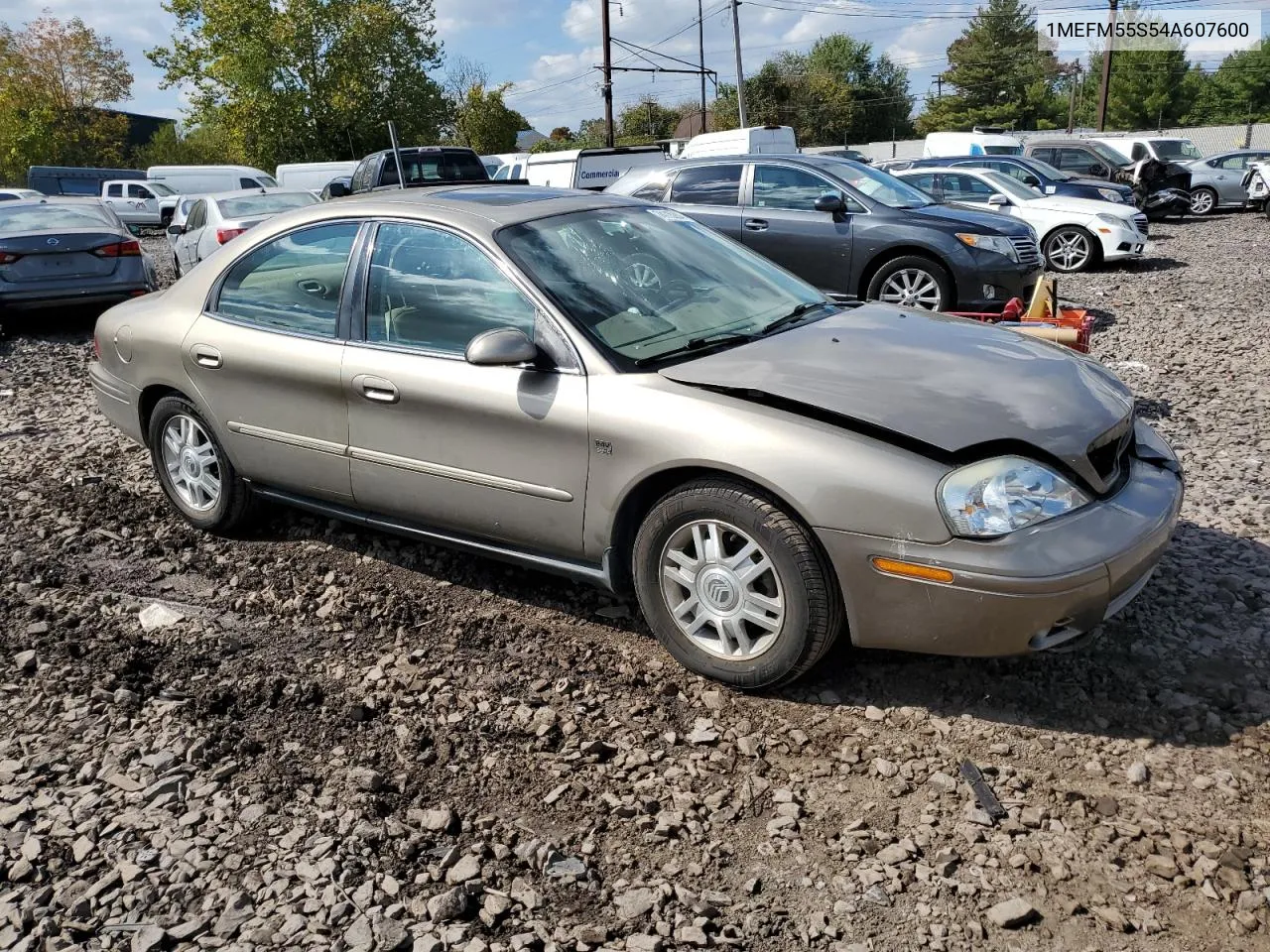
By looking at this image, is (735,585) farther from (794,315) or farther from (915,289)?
(915,289)

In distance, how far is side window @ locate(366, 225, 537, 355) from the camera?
3.70 m

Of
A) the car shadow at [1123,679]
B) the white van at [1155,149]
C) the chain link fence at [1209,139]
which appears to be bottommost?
the car shadow at [1123,679]

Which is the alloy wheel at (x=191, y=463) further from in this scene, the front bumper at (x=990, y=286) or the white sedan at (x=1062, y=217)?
the white sedan at (x=1062, y=217)

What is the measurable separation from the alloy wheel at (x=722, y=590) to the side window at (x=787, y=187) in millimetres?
6968

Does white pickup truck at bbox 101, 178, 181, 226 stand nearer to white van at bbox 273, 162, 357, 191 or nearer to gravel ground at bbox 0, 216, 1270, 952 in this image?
white van at bbox 273, 162, 357, 191

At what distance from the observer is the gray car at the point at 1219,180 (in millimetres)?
22312

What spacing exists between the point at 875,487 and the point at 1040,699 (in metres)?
0.97

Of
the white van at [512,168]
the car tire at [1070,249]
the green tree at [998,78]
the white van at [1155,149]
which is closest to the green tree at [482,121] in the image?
the white van at [512,168]

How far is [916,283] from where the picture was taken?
9.09 meters

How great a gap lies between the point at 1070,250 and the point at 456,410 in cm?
1239

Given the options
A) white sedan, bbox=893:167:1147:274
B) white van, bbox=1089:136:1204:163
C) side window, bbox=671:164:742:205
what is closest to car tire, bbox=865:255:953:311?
side window, bbox=671:164:742:205

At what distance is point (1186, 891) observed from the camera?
7.97 ft

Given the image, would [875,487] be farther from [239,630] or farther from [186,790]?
[239,630]

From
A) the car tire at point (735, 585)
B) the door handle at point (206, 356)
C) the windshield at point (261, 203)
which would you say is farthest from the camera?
the windshield at point (261, 203)
